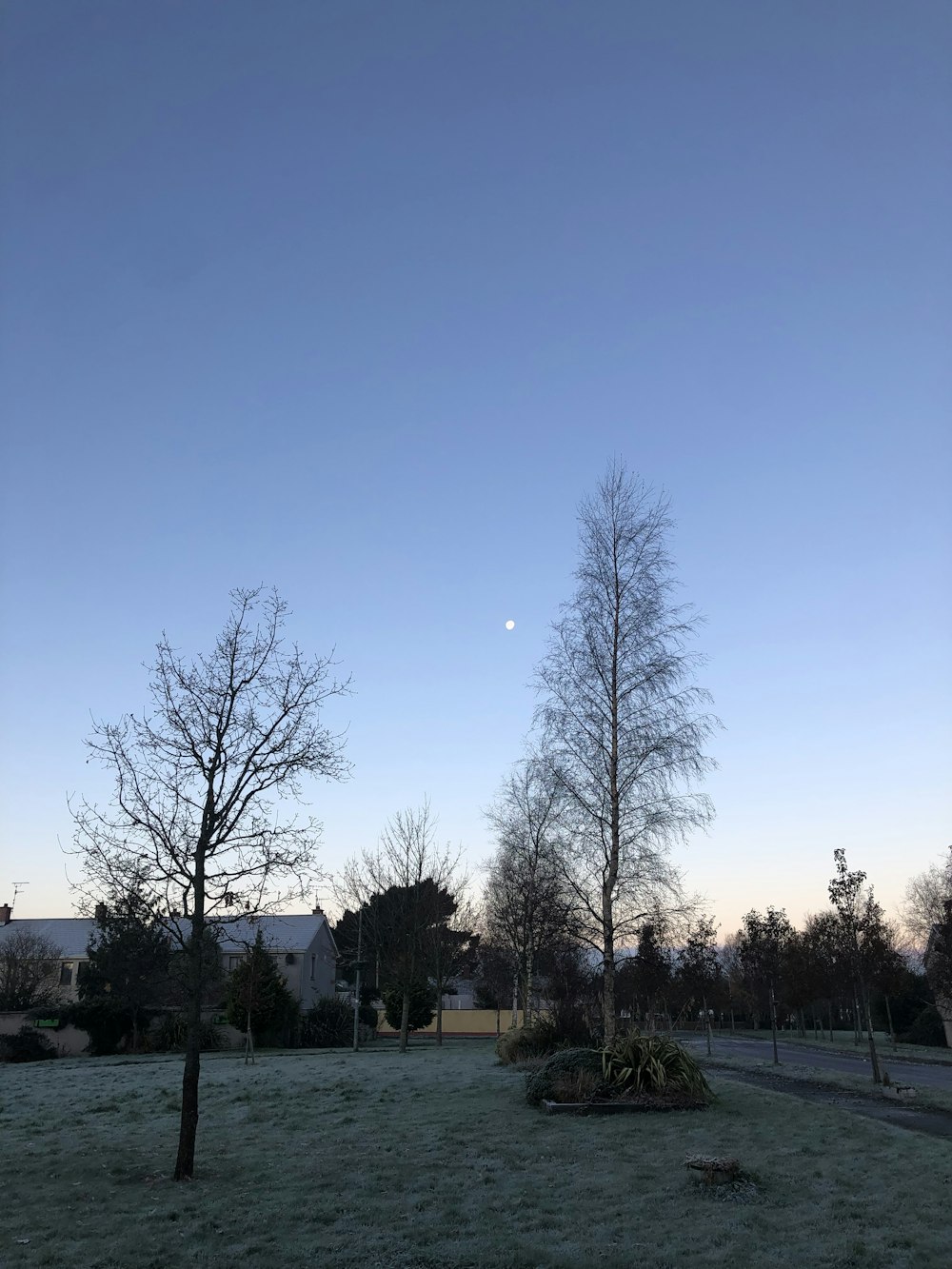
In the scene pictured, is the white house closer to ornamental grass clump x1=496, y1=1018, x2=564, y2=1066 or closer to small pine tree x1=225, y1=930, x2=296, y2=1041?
A: small pine tree x1=225, y1=930, x2=296, y2=1041

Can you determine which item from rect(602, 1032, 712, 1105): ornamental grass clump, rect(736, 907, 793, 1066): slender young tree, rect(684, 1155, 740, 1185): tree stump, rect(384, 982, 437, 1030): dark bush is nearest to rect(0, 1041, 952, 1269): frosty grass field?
rect(684, 1155, 740, 1185): tree stump

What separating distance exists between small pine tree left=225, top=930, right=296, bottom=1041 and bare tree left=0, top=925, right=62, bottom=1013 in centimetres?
976

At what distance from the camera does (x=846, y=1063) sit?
31.4m

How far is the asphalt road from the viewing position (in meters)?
25.0

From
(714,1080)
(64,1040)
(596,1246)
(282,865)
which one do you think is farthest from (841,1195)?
(64,1040)

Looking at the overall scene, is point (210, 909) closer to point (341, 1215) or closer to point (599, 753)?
point (341, 1215)

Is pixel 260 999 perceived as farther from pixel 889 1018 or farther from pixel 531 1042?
pixel 889 1018

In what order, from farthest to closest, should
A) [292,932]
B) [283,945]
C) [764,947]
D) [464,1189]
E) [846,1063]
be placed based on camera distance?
[292,932] → [283,945] → [764,947] → [846,1063] → [464,1189]

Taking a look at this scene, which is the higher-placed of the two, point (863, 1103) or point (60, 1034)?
point (863, 1103)

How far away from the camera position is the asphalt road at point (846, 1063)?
82.1ft

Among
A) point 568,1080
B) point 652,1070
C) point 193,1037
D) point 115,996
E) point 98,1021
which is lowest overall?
point 98,1021

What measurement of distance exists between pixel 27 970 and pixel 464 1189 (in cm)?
4596

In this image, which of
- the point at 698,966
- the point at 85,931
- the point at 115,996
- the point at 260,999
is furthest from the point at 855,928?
the point at 85,931

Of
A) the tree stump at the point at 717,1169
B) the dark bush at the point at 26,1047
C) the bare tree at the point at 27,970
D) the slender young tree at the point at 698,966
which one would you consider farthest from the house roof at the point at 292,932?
the tree stump at the point at 717,1169
